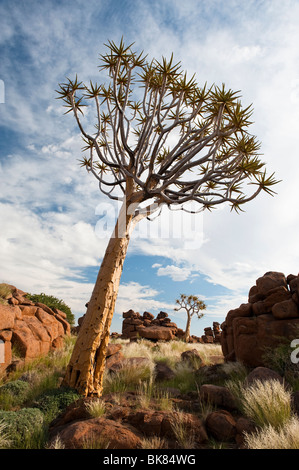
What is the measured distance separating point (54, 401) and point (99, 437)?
92.0 inches

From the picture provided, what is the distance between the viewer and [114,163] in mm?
9453

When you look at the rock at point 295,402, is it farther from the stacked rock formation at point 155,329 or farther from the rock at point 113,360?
the stacked rock formation at point 155,329

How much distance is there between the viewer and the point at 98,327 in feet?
23.8

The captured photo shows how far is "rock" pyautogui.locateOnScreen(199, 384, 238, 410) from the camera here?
19.7 ft

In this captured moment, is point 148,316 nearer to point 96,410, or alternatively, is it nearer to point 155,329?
point 155,329

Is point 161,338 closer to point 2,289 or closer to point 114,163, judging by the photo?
point 2,289

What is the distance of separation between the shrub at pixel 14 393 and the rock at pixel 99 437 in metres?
2.91

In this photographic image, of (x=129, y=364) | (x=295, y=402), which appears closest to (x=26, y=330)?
(x=129, y=364)

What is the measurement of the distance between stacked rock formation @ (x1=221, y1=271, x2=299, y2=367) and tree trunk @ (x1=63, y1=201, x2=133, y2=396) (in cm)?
476

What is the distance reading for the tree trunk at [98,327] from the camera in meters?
6.97

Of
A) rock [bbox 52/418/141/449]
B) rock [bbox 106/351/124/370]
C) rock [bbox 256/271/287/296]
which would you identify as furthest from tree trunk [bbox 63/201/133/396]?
rock [bbox 256/271/287/296]

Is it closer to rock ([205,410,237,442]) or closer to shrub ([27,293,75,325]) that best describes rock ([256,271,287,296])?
rock ([205,410,237,442])

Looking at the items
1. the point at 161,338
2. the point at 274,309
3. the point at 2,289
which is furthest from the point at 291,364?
the point at 161,338
